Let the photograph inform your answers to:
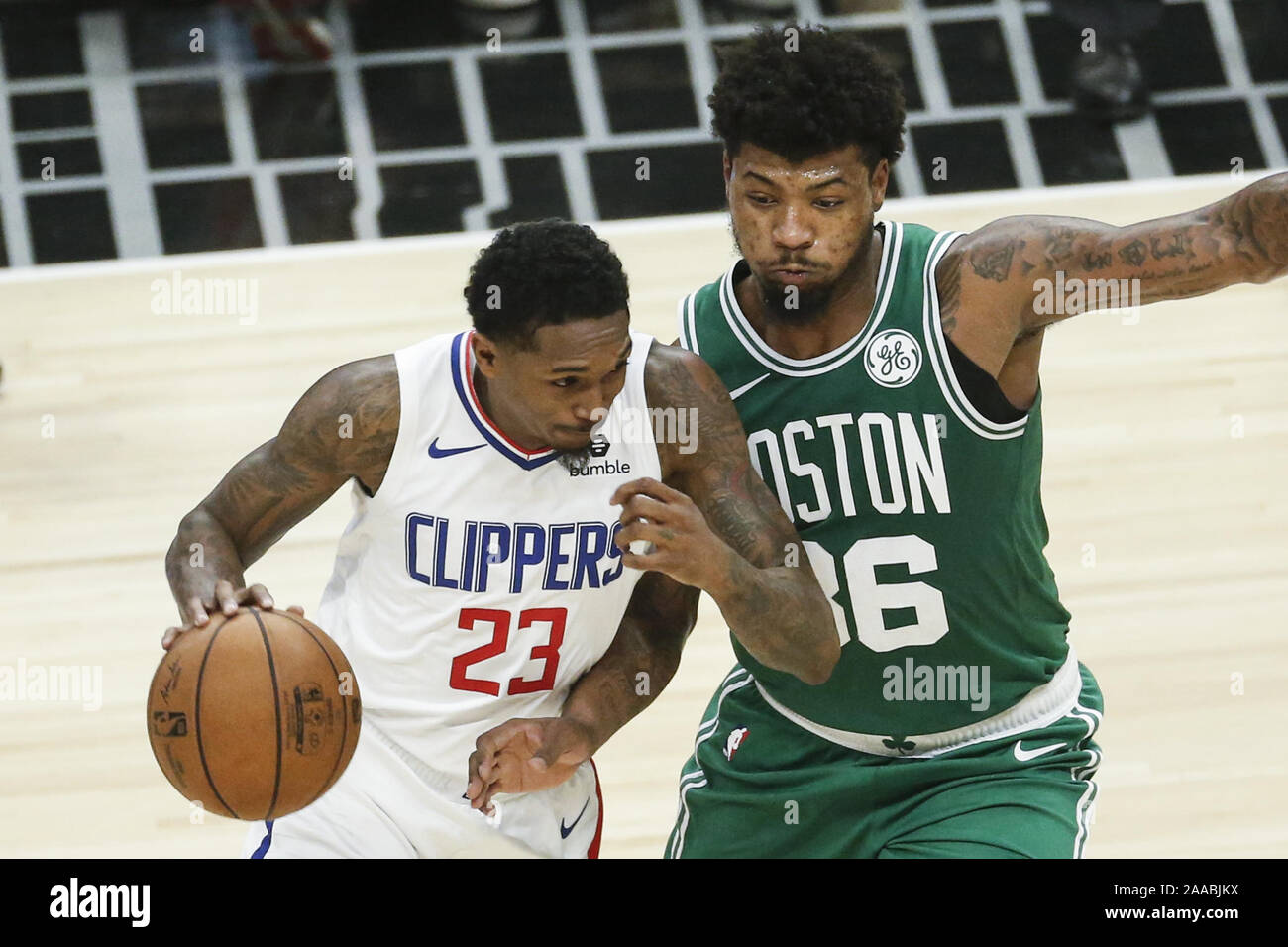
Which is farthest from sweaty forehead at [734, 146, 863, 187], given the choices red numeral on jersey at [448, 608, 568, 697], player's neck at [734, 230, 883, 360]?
red numeral on jersey at [448, 608, 568, 697]

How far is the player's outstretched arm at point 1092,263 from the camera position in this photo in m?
3.18

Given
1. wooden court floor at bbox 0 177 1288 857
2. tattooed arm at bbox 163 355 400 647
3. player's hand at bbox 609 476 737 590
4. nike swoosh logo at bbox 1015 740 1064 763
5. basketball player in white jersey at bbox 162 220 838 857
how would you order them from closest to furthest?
player's hand at bbox 609 476 737 590, basketball player in white jersey at bbox 162 220 838 857, tattooed arm at bbox 163 355 400 647, nike swoosh logo at bbox 1015 740 1064 763, wooden court floor at bbox 0 177 1288 857

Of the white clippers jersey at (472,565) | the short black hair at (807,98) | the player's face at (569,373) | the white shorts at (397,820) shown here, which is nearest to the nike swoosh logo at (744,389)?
the white clippers jersey at (472,565)

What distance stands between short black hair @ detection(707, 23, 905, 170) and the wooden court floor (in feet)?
6.99

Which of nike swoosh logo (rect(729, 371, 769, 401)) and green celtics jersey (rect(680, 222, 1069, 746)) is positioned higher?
nike swoosh logo (rect(729, 371, 769, 401))

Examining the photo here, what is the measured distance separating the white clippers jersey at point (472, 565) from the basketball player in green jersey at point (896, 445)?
0.51 ft

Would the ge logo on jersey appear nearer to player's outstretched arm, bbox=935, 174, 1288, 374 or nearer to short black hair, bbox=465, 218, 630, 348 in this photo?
player's outstretched arm, bbox=935, 174, 1288, 374

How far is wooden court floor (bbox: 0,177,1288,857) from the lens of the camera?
16.5 ft

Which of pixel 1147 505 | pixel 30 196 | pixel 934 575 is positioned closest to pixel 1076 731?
pixel 934 575

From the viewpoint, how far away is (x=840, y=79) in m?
3.33

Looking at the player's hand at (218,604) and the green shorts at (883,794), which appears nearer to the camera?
the player's hand at (218,604)

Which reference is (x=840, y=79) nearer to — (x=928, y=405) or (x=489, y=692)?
(x=928, y=405)

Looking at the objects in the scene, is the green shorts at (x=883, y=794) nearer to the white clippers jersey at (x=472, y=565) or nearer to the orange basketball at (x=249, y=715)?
the white clippers jersey at (x=472, y=565)

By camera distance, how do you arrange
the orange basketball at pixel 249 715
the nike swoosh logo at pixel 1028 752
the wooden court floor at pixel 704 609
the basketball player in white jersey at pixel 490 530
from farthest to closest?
1. the wooden court floor at pixel 704 609
2. the nike swoosh logo at pixel 1028 752
3. the basketball player in white jersey at pixel 490 530
4. the orange basketball at pixel 249 715
